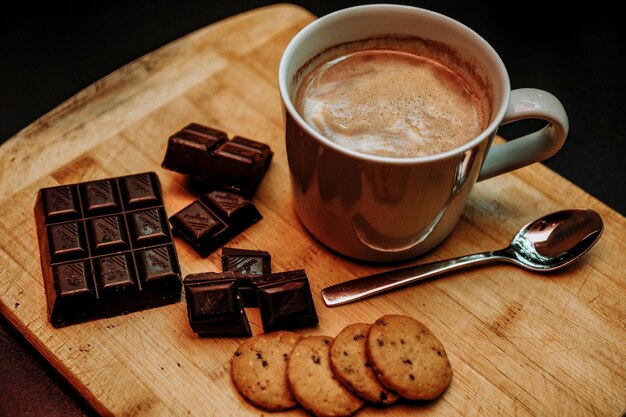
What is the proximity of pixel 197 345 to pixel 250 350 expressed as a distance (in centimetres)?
14

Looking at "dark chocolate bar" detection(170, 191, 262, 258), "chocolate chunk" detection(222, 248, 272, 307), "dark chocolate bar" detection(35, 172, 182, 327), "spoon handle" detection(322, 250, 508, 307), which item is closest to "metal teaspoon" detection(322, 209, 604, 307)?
"spoon handle" detection(322, 250, 508, 307)

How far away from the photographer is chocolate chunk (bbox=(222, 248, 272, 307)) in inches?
67.4

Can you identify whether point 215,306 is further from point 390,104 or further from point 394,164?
point 390,104

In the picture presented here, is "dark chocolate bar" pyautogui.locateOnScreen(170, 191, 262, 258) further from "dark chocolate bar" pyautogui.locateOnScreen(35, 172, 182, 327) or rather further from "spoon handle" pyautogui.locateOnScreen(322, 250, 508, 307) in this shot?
"spoon handle" pyautogui.locateOnScreen(322, 250, 508, 307)

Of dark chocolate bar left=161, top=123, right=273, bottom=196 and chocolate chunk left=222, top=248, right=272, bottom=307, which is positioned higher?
dark chocolate bar left=161, top=123, right=273, bottom=196

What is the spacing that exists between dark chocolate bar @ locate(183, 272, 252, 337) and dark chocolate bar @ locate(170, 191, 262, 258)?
0.16 metres

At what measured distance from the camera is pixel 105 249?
1.73 metres

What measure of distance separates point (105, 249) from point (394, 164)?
79cm

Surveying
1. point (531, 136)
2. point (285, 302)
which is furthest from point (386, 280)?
point (531, 136)

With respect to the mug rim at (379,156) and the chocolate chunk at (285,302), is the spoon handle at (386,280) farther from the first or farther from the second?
the mug rim at (379,156)

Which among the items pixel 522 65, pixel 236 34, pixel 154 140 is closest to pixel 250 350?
pixel 154 140

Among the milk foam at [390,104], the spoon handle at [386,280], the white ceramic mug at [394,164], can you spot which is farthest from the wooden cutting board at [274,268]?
the milk foam at [390,104]

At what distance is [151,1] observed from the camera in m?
3.01

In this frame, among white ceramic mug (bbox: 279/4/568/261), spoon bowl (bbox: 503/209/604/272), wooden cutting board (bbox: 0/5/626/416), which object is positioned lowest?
wooden cutting board (bbox: 0/5/626/416)
